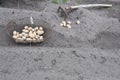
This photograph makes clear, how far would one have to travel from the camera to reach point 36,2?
19.5 feet

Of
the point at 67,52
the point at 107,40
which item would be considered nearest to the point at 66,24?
the point at 107,40

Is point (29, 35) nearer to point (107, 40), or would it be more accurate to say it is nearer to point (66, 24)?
point (66, 24)

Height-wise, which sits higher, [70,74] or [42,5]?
[42,5]

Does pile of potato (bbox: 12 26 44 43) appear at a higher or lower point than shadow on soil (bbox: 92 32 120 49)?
higher

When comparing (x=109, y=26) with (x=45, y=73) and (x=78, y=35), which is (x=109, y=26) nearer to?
(x=78, y=35)

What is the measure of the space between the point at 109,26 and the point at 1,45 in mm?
2621

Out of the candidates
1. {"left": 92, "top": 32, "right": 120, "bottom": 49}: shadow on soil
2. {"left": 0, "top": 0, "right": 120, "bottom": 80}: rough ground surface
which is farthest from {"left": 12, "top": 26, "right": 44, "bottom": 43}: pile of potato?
{"left": 92, "top": 32, "right": 120, "bottom": 49}: shadow on soil

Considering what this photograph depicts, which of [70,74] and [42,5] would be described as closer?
[70,74]

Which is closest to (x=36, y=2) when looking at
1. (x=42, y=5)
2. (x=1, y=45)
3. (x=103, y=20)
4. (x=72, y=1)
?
(x=42, y=5)

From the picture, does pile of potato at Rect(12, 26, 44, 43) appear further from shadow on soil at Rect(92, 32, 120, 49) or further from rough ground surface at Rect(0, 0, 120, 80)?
shadow on soil at Rect(92, 32, 120, 49)

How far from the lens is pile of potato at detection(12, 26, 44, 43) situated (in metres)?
3.88

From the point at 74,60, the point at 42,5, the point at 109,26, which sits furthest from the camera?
the point at 42,5

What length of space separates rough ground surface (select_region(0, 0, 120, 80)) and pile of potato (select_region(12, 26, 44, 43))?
13 centimetres

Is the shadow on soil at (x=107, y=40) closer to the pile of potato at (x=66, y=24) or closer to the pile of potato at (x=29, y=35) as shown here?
the pile of potato at (x=66, y=24)
